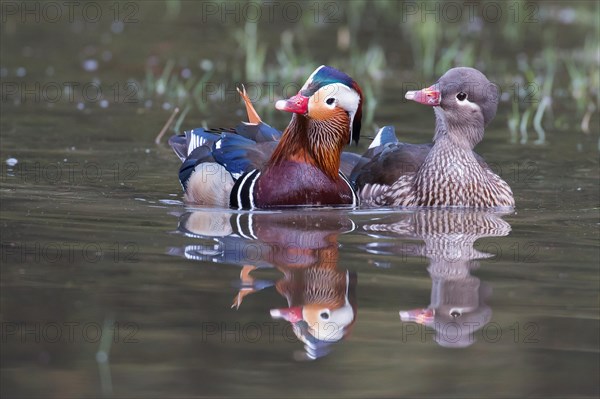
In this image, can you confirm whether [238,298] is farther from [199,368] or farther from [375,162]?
[375,162]

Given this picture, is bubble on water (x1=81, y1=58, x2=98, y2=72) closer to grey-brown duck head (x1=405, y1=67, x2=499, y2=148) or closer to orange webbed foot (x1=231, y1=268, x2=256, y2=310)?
grey-brown duck head (x1=405, y1=67, x2=499, y2=148)

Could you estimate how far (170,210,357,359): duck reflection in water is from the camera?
5242 millimetres

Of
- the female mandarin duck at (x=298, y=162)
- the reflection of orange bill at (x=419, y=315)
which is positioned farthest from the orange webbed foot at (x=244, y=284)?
the female mandarin duck at (x=298, y=162)

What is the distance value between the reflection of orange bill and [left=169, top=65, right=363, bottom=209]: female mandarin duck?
263 centimetres

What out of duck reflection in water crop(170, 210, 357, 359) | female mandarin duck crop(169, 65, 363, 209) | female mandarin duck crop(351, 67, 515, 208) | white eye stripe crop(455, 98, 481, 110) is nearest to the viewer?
duck reflection in water crop(170, 210, 357, 359)

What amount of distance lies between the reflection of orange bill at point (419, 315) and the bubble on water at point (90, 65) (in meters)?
8.36

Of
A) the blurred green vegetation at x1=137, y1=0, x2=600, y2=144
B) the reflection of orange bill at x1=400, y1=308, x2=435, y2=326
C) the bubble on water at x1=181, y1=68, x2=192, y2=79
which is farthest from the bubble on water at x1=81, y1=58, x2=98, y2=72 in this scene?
the reflection of orange bill at x1=400, y1=308, x2=435, y2=326

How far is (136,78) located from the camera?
42.1ft

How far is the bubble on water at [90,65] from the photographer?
13.2 metres

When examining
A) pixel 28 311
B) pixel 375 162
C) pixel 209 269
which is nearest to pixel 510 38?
pixel 375 162

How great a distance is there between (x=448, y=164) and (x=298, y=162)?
1053 millimetres

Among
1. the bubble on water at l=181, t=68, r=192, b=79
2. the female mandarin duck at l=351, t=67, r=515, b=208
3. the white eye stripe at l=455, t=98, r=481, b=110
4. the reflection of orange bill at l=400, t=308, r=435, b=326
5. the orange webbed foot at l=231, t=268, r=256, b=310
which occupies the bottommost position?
the reflection of orange bill at l=400, t=308, r=435, b=326

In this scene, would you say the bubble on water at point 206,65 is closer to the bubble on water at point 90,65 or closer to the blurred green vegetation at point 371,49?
the blurred green vegetation at point 371,49

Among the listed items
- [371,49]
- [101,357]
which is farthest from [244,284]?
[371,49]
